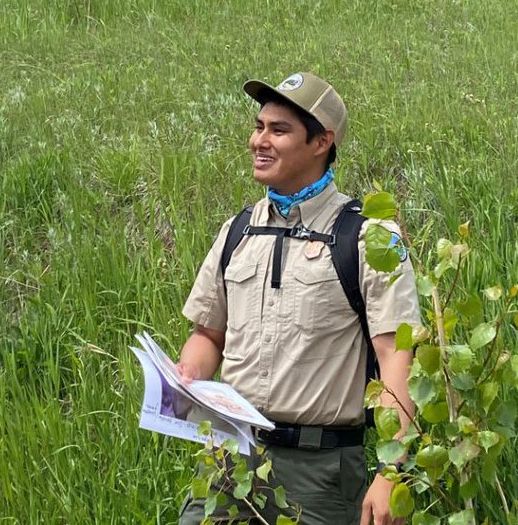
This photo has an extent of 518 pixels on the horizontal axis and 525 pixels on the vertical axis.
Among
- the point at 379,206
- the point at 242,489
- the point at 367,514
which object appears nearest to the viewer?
the point at 379,206

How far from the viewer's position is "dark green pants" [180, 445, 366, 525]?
252 centimetres

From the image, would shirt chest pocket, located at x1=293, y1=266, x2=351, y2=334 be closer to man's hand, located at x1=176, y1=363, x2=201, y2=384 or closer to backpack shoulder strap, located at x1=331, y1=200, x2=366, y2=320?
backpack shoulder strap, located at x1=331, y1=200, x2=366, y2=320

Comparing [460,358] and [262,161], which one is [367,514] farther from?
[262,161]

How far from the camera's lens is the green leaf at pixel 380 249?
178 cm

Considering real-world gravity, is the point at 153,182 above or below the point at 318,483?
above

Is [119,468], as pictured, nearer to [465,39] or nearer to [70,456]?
[70,456]

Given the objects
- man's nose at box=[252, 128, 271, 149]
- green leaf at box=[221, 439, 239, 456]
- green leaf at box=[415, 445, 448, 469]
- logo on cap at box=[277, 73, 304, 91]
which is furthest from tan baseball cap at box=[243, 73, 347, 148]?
green leaf at box=[415, 445, 448, 469]

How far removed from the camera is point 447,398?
1872 mm

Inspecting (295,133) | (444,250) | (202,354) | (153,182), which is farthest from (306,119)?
(153,182)

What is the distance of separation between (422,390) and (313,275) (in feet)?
2.46

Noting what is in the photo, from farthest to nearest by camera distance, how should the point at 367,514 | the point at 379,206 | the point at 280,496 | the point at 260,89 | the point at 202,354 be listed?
1. the point at 202,354
2. the point at 260,89
3. the point at 367,514
4. the point at 280,496
5. the point at 379,206

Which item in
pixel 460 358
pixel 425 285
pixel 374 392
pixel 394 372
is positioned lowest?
pixel 394 372

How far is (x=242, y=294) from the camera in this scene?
265cm

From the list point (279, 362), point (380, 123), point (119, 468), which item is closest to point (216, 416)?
point (279, 362)
